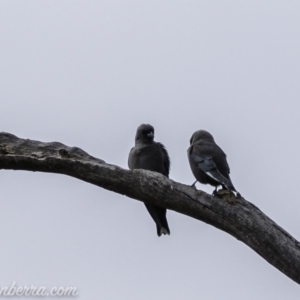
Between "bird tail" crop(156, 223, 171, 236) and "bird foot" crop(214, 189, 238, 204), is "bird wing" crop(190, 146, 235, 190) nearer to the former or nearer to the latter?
"bird tail" crop(156, 223, 171, 236)

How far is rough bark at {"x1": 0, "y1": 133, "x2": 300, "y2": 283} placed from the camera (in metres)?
5.64

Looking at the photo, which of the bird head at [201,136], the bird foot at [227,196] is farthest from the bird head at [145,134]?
the bird foot at [227,196]

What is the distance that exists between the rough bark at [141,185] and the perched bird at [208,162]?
1.59m

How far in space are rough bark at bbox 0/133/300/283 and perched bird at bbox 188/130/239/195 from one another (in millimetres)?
1592

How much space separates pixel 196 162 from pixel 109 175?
228cm

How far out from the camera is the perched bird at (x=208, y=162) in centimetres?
761

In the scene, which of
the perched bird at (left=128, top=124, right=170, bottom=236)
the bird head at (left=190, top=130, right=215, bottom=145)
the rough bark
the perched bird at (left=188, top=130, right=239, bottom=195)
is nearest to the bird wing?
the perched bird at (left=188, top=130, right=239, bottom=195)

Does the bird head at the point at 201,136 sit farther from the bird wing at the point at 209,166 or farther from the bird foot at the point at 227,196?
the bird foot at the point at 227,196

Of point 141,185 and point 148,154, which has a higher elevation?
point 148,154

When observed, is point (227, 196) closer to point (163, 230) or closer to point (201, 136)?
point (163, 230)

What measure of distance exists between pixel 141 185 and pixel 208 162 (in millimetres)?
2064

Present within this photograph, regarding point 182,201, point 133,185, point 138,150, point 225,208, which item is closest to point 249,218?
point 225,208

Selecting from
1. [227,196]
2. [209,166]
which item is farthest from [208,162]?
[227,196]

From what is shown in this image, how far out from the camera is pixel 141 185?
5.79 m
